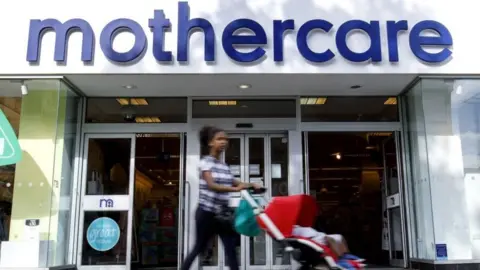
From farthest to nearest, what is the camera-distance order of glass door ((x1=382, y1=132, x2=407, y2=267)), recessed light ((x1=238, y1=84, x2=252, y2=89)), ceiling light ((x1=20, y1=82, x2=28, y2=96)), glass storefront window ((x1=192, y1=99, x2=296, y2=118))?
1. glass storefront window ((x1=192, y1=99, x2=296, y2=118))
2. glass door ((x1=382, y1=132, x2=407, y2=267))
3. recessed light ((x1=238, y1=84, x2=252, y2=89))
4. ceiling light ((x1=20, y1=82, x2=28, y2=96))

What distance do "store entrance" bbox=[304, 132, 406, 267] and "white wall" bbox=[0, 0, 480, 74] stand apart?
152cm

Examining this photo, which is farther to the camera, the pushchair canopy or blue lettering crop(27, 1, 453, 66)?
blue lettering crop(27, 1, 453, 66)

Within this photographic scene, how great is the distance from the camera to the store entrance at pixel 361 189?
7926 millimetres

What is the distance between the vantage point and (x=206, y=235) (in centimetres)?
421

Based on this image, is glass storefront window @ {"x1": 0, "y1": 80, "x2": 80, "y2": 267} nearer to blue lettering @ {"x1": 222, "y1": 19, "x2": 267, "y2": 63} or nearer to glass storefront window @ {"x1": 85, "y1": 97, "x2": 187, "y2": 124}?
glass storefront window @ {"x1": 85, "y1": 97, "x2": 187, "y2": 124}

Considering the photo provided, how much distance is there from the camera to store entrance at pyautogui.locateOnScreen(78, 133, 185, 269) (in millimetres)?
7535

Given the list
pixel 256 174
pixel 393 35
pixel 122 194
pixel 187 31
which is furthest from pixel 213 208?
pixel 393 35

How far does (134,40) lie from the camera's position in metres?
6.83

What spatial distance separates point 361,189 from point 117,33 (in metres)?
5.64

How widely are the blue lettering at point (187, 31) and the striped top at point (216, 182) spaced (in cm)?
271

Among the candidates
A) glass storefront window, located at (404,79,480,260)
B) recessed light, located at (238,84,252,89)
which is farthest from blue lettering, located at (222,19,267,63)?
glass storefront window, located at (404,79,480,260)

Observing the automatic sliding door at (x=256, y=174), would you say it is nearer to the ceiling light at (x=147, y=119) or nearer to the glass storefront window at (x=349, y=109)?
the glass storefront window at (x=349, y=109)

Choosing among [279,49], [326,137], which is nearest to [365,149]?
[326,137]

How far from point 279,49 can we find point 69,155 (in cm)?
353
